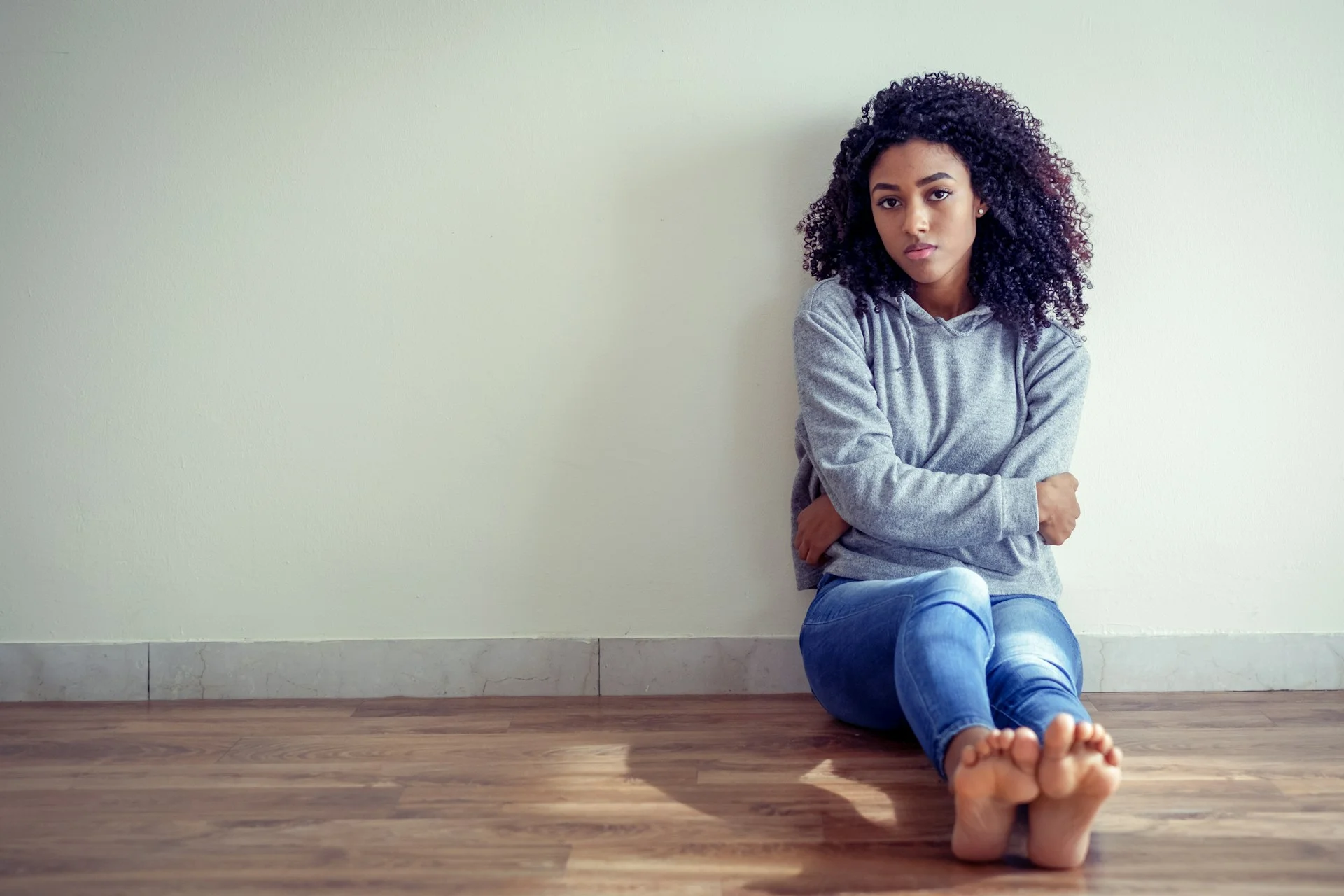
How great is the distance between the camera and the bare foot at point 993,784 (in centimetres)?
121

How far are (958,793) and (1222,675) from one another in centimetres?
108

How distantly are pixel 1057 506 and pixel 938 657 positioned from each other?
Result: 0.50 metres

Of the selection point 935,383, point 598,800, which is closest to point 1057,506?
point 935,383

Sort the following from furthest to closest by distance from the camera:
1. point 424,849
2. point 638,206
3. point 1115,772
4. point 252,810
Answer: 1. point 638,206
2. point 252,810
3. point 424,849
4. point 1115,772

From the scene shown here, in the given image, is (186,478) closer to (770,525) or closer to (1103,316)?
(770,525)

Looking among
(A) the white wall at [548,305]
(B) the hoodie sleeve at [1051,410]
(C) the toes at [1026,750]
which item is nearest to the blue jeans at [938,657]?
(C) the toes at [1026,750]

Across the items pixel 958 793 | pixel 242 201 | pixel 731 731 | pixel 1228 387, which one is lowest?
pixel 731 731

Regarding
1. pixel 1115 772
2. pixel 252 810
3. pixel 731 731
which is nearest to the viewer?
pixel 1115 772

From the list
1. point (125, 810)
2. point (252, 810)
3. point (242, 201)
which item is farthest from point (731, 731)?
point (242, 201)

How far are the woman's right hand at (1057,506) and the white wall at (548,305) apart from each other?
269 mm

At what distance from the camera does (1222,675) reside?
6.78ft

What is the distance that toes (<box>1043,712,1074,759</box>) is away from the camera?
1.18m

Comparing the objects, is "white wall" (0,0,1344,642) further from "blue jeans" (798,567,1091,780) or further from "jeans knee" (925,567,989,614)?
"jeans knee" (925,567,989,614)

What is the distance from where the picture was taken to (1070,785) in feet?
3.94
